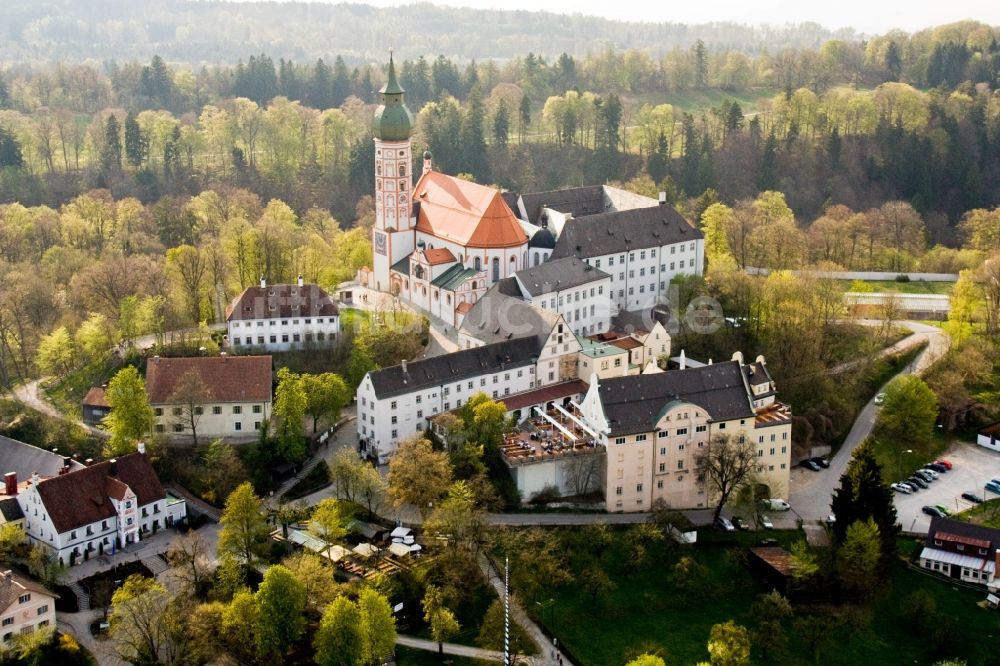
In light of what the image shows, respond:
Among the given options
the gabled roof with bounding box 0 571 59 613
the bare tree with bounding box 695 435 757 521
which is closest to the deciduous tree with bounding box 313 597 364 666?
the gabled roof with bounding box 0 571 59 613

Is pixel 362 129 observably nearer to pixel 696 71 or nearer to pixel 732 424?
pixel 696 71

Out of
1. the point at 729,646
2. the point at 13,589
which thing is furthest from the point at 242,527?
the point at 729,646

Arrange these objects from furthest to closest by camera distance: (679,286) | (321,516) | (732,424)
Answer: (679,286)
(732,424)
(321,516)

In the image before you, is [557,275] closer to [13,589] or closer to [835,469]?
[835,469]

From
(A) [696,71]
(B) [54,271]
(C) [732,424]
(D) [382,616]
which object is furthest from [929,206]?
(D) [382,616]

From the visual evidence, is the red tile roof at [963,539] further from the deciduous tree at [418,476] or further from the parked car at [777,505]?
the deciduous tree at [418,476]
